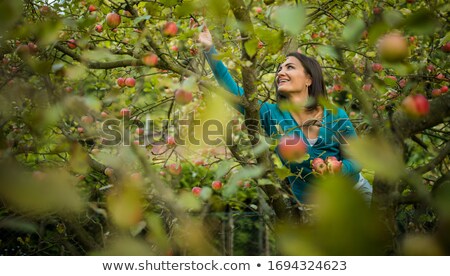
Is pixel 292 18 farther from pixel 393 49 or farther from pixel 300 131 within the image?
pixel 300 131

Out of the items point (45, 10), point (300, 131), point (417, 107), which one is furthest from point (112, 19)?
point (417, 107)

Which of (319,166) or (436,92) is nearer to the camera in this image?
(319,166)

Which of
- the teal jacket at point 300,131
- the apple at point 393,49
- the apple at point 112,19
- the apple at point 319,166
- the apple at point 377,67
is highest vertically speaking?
the apple at point 377,67

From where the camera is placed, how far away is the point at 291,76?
2.08 metres

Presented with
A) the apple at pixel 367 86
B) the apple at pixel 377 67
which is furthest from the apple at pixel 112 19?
the apple at pixel 377 67

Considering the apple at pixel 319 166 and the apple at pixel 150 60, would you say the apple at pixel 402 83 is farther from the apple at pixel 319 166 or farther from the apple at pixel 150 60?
the apple at pixel 150 60

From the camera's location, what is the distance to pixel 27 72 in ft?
2.55

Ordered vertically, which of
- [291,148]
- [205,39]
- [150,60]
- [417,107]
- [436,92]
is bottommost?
[417,107]

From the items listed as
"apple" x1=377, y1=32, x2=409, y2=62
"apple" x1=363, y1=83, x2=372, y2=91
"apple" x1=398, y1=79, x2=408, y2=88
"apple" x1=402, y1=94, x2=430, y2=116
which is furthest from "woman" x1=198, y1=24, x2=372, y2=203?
"apple" x1=377, y1=32, x2=409, y2=62

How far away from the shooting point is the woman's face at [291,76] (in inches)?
80.4

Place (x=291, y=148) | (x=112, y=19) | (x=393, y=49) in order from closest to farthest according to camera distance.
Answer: (x=393, y=49) < (x=291, y=148) < (x=112, y=19)

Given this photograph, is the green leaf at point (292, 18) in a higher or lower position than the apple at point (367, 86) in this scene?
lower
